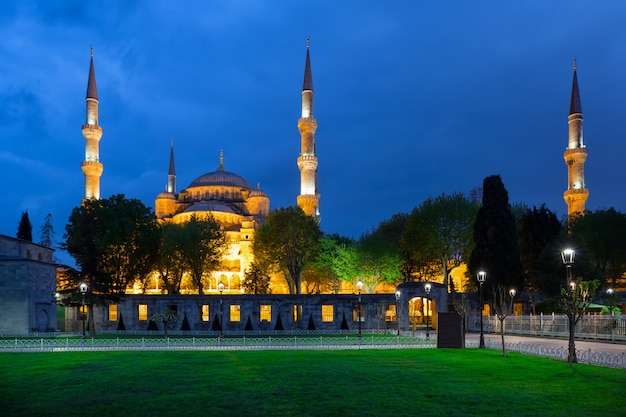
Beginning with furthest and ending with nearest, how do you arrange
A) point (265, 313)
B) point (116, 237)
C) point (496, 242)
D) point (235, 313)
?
point (265, 313) → point (235, 313) → point (116, 237) → point (496, 242)

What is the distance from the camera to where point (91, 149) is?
6450 centimetres

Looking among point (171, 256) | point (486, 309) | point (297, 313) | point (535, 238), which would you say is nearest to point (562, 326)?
point (486, 309)

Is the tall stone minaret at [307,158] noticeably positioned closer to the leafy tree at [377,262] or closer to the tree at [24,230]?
the leafy tree at [377,262]

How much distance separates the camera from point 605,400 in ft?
39.7

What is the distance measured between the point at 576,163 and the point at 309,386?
5486 cm

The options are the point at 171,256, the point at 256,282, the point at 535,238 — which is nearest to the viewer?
the point at 535,238

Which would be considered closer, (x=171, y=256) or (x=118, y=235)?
(x=118, y=235)

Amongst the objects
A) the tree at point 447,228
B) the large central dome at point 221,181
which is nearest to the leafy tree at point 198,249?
the tree at point 447,228

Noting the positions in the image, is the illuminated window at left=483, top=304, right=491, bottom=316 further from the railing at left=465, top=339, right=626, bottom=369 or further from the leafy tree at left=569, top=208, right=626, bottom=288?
the railing at left=465, top=339, right=626, bottom=369

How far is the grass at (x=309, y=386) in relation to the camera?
11.2 m

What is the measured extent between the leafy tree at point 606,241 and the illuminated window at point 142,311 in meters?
37.5

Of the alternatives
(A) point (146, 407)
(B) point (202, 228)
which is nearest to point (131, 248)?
(B) point (202, 228)

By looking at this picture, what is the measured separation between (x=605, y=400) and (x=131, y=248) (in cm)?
4314

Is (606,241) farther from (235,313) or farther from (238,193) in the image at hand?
(238,193)
